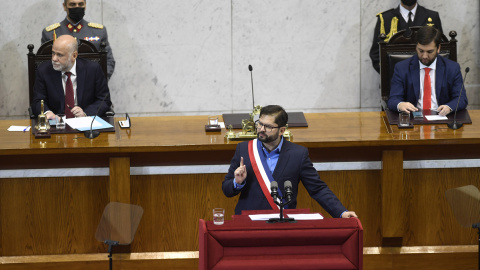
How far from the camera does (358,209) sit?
5094 mm

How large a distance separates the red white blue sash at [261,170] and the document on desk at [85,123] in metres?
1.44

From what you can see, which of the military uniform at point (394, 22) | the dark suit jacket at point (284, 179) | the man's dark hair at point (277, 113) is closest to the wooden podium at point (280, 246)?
the dark suit jacket at point (284, 179)

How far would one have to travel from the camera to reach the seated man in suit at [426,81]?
5.75 meters

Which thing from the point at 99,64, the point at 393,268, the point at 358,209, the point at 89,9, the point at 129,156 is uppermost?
the point at 89,9

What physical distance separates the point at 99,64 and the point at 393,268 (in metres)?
2.70

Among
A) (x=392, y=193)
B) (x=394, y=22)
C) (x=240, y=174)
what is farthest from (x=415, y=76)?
(x=240, y=174)

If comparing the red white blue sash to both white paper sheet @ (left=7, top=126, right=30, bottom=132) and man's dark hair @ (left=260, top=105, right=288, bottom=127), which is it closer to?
man's dark hair @ (left=260, top=105, right=288, bottom=127)

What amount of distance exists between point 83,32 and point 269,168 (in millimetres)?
3692

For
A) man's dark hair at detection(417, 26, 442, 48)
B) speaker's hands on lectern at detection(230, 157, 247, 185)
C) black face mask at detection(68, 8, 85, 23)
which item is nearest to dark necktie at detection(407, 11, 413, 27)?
man's dark hair at detection(417, 26, 442, 48)

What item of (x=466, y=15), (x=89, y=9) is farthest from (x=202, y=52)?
(x=466, y=15)

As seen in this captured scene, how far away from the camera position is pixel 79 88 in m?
5.93

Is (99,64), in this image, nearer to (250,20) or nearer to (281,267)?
(250,20)

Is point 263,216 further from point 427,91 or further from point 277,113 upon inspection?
point 427,91

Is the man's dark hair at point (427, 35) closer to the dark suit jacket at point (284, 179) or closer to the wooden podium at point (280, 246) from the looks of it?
the dark suit jacket at point (284, 179)
